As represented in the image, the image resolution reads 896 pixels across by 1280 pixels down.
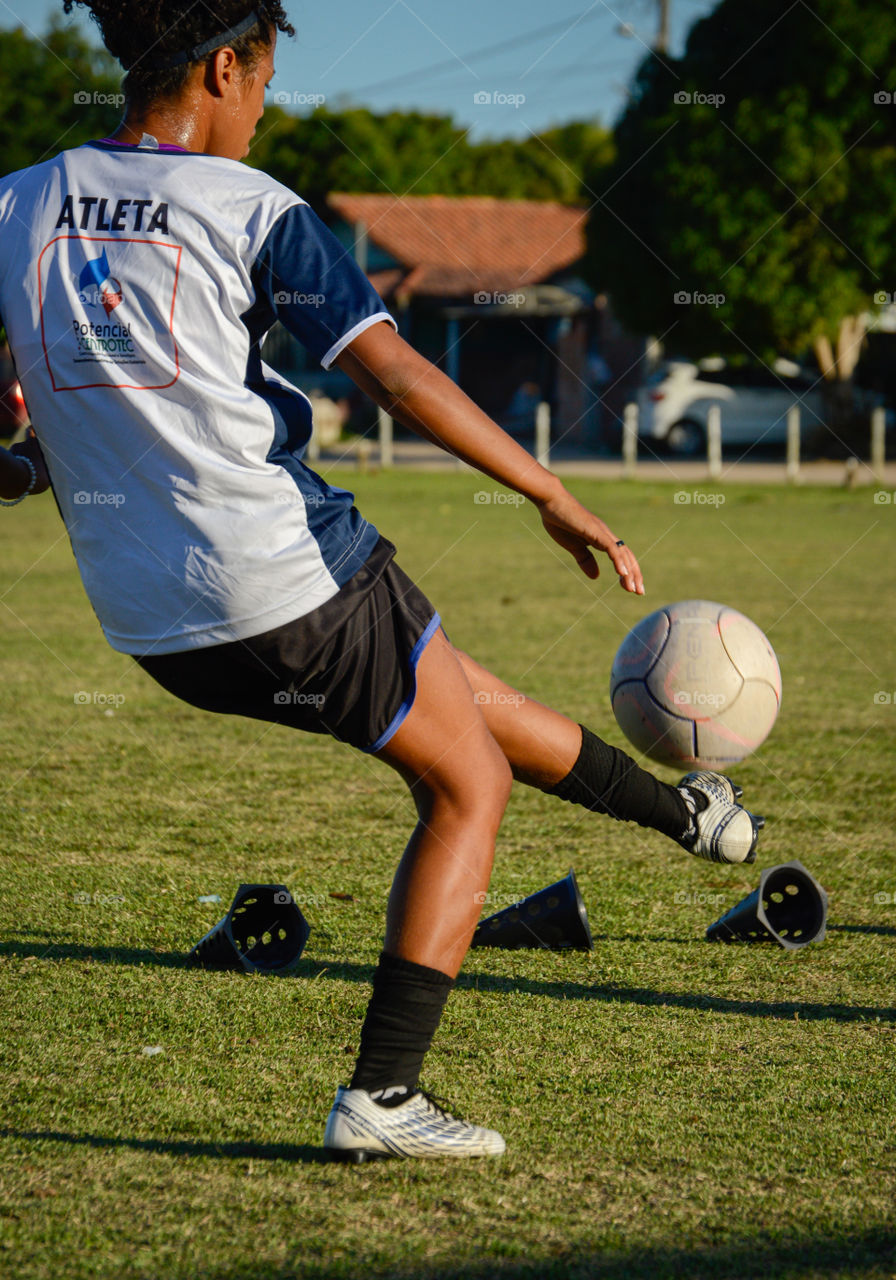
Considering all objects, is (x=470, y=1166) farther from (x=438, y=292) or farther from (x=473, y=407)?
(x=438, y=292)

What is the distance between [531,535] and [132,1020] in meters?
13.0

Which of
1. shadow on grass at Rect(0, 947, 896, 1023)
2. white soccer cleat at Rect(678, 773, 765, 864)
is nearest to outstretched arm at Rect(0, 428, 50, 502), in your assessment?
shadow on grass at Rect(0, 947, 896, 1023)

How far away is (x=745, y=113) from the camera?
84.2 feet

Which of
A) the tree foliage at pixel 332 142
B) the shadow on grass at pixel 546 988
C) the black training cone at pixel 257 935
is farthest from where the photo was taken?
the tree foliage at pixel 332 142

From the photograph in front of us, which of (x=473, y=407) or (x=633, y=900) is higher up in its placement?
(x=473, y=407)

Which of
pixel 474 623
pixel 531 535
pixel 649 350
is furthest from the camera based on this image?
pixel 649 350

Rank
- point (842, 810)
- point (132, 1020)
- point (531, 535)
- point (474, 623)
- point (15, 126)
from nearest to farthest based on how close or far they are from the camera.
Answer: point (132, 1020), point (842, 810), point (474, 623), point (531, 535), point (15, 126)

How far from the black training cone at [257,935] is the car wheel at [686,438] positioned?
90.2ft

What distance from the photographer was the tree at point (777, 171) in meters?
25.3

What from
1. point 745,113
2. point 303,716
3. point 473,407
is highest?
point 745,113

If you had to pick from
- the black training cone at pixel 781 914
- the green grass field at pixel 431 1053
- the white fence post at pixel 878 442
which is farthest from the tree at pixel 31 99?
the black training cone at pixel 781 914

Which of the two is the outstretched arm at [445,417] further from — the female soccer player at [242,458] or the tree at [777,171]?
the tree at [777,171]

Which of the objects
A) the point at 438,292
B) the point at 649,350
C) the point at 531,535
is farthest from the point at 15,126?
the point at 531,535

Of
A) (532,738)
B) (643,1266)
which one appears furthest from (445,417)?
(643,1266)
